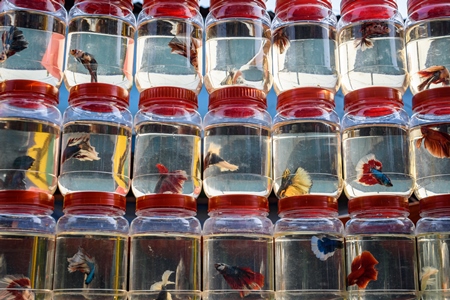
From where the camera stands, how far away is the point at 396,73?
1.85 m

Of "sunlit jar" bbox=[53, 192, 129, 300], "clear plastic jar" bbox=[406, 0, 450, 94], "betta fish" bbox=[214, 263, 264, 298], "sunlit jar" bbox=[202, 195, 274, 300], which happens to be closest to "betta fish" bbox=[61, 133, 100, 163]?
"sunlit jar" bbox=[53, 192, 129, 300]

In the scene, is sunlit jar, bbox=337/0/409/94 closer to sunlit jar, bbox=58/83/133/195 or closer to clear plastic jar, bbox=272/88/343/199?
clear plastic jar, bbox=272/88/343/199

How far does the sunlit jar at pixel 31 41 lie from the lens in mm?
1798

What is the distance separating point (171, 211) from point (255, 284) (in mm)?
319

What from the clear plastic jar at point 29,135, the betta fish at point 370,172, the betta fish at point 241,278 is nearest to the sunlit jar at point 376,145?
the betta fish at point 370,172

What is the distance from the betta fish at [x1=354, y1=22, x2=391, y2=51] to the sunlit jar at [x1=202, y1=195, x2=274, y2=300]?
23.5 inches

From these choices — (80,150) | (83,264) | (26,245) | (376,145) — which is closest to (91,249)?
(83,264)

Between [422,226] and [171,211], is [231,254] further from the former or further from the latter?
[422,226]

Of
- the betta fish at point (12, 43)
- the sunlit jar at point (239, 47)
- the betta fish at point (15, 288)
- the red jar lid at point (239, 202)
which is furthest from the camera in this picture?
the sunlit jar at point (239, 47)

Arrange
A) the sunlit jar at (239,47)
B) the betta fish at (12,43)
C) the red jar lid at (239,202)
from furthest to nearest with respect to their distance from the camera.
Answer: the sunlit jar at (239,47) → the betta fish at (12,43) → the red jar lid at (239,202)

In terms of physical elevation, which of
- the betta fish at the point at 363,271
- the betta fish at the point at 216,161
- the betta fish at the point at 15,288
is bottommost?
the betta fish at the point at 15,288

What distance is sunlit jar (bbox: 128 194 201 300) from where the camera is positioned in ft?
5.37

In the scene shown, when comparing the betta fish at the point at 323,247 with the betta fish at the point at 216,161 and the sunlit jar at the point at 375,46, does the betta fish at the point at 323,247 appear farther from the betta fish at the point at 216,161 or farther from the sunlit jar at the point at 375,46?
the sunlit jar at the point at 375,46

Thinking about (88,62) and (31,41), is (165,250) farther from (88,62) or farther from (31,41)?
(31,41)
